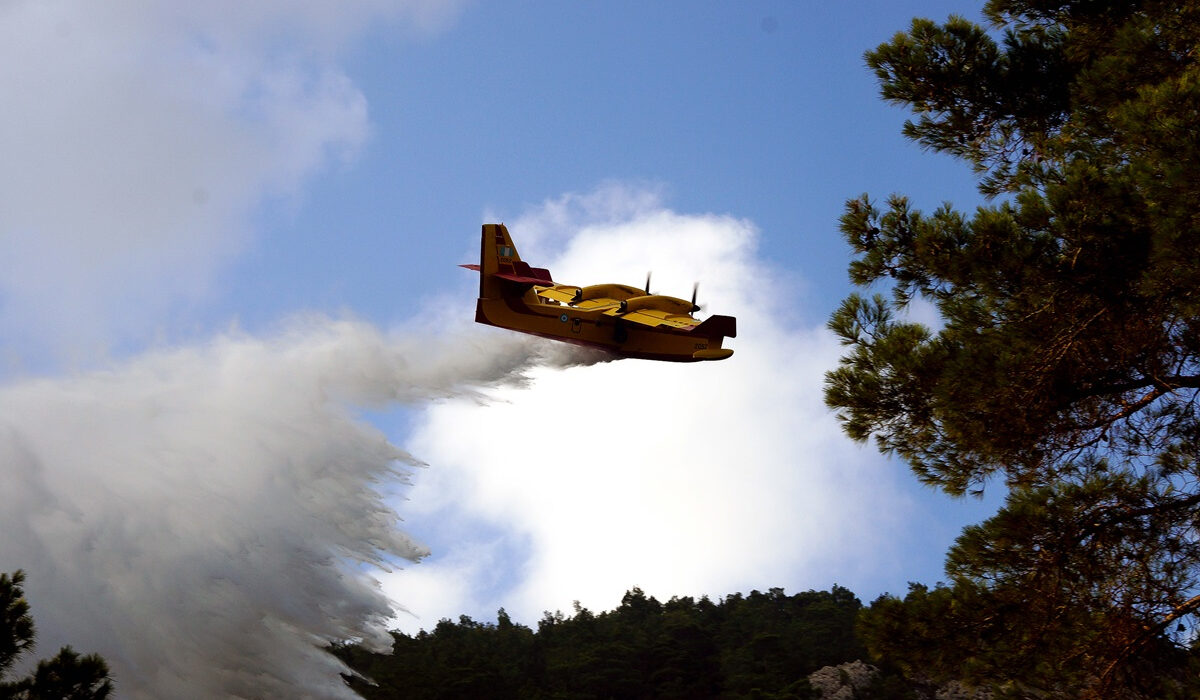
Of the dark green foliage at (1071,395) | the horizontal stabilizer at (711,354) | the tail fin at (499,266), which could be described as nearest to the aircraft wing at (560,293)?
the tail fin at (499,266)

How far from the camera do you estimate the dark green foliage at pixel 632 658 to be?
56094mm

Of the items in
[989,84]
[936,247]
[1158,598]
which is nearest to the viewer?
[1158,598]

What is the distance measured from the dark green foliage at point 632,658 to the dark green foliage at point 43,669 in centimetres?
3924

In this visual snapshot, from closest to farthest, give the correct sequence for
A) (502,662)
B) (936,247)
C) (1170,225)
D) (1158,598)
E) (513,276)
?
(1170,225)
(1158,598)
(936,247)
(513,276)
(502,662)

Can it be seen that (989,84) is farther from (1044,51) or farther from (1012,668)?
(1012,668)

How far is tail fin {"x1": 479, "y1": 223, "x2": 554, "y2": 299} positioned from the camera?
3275cm

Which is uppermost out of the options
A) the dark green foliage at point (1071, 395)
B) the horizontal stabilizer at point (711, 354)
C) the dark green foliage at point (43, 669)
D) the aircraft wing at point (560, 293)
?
the aircraft wing at point (560, 293)

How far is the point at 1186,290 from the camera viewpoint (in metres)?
13.0

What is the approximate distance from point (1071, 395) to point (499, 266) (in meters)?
21.2

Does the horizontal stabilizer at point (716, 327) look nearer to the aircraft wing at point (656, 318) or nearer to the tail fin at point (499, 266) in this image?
the aircraft wing at point (656, 318)

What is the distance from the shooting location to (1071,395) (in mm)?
14148

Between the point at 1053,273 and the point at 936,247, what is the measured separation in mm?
1451

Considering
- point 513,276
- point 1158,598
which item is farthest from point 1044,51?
point 513,276

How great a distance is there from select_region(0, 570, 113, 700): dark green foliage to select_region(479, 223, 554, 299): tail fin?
18.4m
